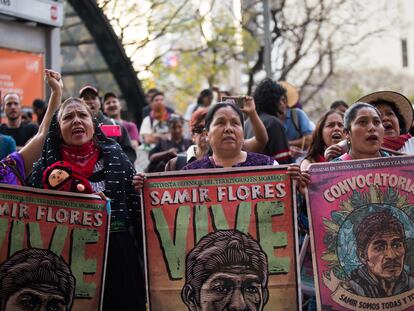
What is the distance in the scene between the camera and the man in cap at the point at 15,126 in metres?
9.40

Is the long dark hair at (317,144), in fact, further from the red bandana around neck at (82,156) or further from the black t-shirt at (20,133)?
the black t-shirt at (20,133)

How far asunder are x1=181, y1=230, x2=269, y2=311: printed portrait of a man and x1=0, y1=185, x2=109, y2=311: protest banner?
0.61 meters

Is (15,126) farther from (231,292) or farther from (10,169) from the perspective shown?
(231,292)

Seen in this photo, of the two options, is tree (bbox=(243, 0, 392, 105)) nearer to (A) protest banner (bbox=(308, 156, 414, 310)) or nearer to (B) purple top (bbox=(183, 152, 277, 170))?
(B) purple top (bbox=(183, 152, 277, 170))

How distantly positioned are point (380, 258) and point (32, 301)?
7.25 feet

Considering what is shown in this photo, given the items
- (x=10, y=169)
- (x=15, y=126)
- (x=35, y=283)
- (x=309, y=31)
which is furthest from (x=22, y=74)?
(x=309, y=31)

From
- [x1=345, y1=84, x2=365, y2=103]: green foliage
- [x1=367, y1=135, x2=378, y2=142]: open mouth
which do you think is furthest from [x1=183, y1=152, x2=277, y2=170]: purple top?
[x1=345, y1=84, x2=365, y2=103]: green foliage

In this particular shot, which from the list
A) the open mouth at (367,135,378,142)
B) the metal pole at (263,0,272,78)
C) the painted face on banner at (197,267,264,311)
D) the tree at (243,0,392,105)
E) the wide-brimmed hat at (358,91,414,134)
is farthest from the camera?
the tree at (243,0,392,105)

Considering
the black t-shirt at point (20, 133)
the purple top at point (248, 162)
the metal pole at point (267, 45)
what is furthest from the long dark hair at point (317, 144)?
the metal pole at point (267, 45)

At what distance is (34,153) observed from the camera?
19.6ft

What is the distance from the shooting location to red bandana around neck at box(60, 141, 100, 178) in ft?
17.9

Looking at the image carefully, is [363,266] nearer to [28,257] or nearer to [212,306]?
[212,306]

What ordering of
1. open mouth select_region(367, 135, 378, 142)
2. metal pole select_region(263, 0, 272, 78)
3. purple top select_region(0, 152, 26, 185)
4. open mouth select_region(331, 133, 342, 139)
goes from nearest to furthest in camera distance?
open mouth select_region(367, 135, 378, 142)
purple top select_region(0, 152, 26, 185)
open mouth select_region(331, 133, 342, 139)
metal pole select_region(263, 0, 272, 78)

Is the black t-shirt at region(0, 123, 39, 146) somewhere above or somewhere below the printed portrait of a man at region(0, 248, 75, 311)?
above
